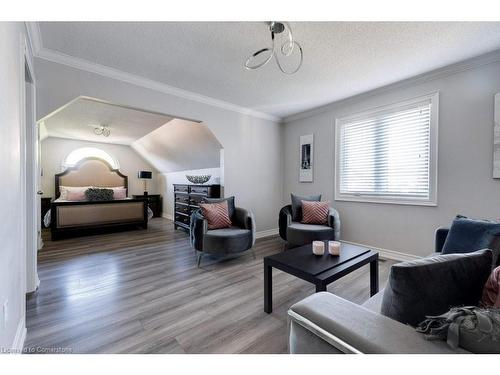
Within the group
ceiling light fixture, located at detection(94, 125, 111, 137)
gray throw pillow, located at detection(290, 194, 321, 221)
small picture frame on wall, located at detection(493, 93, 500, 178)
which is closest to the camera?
small picture frame on wall, located at detection(493, 93, 500, 178)

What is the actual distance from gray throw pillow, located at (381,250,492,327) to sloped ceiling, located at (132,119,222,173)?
3.35 metres

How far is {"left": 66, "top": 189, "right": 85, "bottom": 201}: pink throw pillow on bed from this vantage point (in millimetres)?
5199

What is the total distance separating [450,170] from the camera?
8.62 ft

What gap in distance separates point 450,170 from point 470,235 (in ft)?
4.75

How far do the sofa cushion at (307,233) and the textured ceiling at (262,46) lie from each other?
2.01m

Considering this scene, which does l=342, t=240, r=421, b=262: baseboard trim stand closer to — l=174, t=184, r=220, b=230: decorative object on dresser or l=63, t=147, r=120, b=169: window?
Result: l=174, t=184, r=220, b=230: decorative object on dresser

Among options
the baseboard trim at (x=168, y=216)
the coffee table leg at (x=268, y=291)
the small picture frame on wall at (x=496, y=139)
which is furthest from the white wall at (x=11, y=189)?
the baseboard trim at (x=168, y=216)

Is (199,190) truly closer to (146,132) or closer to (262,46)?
(146,132)

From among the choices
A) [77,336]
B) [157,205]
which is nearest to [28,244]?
[77,336]

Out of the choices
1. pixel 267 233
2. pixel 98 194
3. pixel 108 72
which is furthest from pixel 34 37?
pixel 267 233

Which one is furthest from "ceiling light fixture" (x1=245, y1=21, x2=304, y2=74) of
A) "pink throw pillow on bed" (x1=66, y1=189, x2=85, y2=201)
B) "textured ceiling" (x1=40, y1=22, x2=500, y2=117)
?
"pink throw pillow on bed" (x1=66, y1=189, x2=85, y2=201)

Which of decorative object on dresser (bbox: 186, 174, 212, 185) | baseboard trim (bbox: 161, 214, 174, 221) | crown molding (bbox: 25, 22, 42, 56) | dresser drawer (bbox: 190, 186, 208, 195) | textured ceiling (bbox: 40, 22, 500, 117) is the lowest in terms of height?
baseboard trim (bbox: 161, 214, 174, 221)

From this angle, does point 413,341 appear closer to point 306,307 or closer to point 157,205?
point 306,307
